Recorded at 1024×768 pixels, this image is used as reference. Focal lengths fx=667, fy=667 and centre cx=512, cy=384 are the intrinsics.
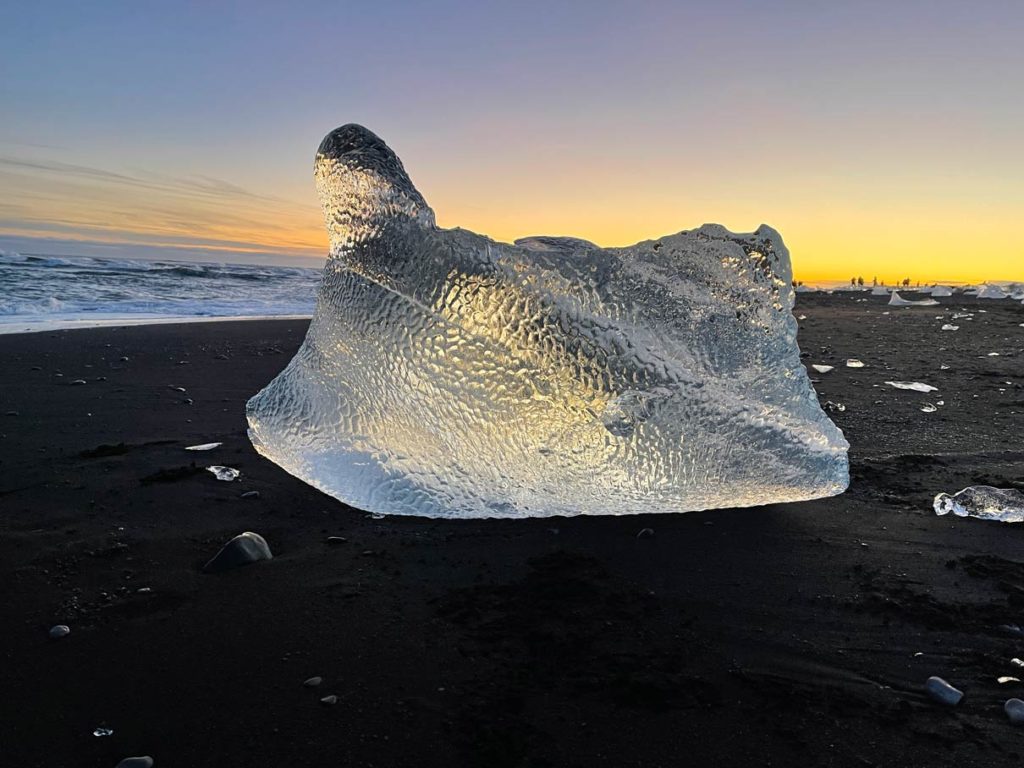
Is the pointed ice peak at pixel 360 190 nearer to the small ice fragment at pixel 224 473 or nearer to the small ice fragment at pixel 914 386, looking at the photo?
the small ice fragment at pixel 224 473

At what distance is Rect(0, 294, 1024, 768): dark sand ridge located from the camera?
1.46 meters

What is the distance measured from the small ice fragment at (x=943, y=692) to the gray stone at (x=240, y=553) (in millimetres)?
2017

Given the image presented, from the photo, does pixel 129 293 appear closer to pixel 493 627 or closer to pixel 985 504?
pixel 493 627

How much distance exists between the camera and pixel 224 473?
3217 mm

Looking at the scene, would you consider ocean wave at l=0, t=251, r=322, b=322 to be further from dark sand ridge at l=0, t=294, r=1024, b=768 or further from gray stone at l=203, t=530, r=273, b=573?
gray stone at l=203, t=530, r=273, b=573

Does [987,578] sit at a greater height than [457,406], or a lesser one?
lesser

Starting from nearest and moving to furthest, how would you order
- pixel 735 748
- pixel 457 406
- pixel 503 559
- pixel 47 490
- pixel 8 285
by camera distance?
pixel 735 748, pixel 503 559, pixel 457 406, pixel 47 490, pixel 8 285


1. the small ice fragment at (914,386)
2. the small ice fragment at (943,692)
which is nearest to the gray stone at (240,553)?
the small ice fragment at (943,692)

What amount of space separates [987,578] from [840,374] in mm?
4515

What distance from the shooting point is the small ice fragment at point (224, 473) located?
317 cm

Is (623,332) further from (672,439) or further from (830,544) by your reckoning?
(830,544)

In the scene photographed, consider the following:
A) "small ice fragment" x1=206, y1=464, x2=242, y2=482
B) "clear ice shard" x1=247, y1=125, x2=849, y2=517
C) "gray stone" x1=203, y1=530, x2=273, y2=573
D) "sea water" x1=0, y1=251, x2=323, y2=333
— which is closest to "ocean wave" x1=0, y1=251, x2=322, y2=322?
"sea water" x1=0, y1=251, x2=323, y2=333

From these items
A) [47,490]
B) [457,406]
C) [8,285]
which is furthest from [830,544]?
[8,285]

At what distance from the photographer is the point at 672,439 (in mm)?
2787
